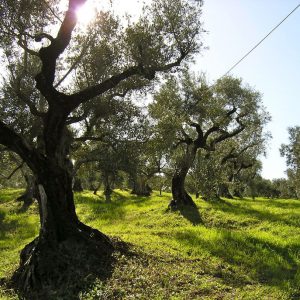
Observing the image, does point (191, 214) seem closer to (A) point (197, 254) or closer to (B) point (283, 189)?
(A) point (197, 254)

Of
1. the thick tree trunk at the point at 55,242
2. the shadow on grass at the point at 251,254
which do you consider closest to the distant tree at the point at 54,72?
the thick tree trunk at the point at 55,242

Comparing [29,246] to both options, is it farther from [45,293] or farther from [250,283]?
[250,283]

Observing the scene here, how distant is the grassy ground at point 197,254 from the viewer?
1255 cm

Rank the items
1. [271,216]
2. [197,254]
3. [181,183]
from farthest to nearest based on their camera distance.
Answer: [181,183], [271,216], [197,254]

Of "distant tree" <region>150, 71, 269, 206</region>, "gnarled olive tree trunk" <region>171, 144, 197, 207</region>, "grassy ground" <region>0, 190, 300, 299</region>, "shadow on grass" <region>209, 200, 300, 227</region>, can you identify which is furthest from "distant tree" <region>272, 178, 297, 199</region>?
"grassy ground" <region>0, 190, 300, 299</region>

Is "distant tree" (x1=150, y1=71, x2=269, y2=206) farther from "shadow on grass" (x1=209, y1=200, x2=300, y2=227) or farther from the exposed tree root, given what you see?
the exposed tree root

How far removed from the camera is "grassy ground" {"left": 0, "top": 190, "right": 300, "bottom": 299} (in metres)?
12.5

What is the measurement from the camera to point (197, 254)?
1739 centimetres

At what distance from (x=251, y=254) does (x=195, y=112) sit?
17.9 metres

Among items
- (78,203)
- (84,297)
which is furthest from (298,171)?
(84,297)

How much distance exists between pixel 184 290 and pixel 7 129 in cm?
839

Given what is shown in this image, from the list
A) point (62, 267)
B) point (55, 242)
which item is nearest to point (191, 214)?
point (55, 242)

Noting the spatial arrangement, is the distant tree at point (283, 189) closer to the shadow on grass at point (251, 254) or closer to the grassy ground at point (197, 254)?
the grassy ground at point (197, 254)

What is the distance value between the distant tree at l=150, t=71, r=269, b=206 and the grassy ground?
16.4 ft
